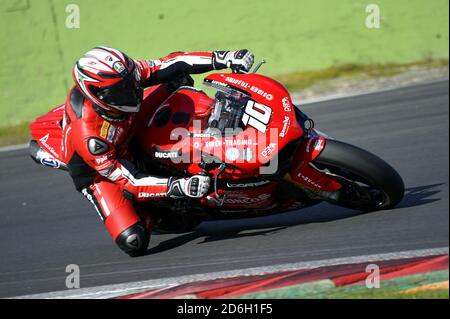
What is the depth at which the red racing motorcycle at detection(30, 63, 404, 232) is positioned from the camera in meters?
5.32

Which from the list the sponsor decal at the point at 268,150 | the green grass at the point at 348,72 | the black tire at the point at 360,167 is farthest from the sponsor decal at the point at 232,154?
the green grass at the point at 348,72

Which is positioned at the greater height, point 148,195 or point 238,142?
point 238,142

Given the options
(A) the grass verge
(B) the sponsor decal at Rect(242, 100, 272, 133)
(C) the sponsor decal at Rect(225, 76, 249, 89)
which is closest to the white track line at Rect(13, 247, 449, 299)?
(B) the sponsor decal at Rect(242, 100, 272, 133)

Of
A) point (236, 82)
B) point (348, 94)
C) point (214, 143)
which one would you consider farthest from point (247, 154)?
point (348, 94)

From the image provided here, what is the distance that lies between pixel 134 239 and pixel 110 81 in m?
1.22

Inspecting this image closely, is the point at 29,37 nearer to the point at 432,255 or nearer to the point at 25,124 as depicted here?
the point at 25,124

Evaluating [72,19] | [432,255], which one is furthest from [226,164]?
[72,19]

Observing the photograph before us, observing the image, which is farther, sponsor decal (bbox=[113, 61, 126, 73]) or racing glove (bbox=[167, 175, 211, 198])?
sponsor decal (bbox=[113, 61, 126, 73])

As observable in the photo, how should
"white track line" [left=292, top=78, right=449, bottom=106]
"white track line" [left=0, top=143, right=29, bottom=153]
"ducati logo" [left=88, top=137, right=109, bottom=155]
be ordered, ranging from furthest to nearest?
"white track line" [left=0, top=143, right=29, bottom=153] → "white track line" [left=292, top=78, right=449, bottom=106] → "ducati logo" [left=88, top=137, right=109, bottom=155]

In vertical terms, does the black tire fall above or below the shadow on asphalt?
above

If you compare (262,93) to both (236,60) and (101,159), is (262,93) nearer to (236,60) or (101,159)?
(236,60)

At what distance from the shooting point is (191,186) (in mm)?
5355

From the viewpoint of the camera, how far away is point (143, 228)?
590 cm

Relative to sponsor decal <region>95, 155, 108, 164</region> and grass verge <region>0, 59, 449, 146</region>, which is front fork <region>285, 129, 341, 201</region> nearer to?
sponsor decal <region>95, 155, 108, 164</region>
